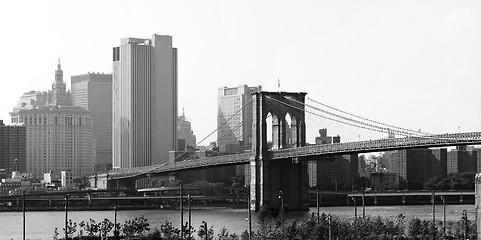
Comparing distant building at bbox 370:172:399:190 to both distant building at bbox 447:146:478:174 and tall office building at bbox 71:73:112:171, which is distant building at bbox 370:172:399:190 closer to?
distant building at bbox 447:146:478:174

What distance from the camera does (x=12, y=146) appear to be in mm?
157625

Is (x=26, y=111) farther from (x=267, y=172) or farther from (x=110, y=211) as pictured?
(x=267, y=172)

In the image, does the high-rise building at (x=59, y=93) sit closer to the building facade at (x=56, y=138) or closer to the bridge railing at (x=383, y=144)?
the building facade at (x=56, y=138)

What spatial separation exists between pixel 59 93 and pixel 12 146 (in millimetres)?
29966

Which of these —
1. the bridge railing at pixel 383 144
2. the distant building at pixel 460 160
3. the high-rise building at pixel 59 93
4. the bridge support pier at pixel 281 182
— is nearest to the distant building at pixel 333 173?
the distant building at pixel 460 160

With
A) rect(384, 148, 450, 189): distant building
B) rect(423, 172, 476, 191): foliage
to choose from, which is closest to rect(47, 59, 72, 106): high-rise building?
rect(384, 148, 450, 189): distant building

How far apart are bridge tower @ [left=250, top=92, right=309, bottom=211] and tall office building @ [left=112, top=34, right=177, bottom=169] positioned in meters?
84.5

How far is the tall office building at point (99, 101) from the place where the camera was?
191250 mm

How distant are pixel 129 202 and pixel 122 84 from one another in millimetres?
74818

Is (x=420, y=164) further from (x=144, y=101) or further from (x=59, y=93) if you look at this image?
(x=59, y=93)

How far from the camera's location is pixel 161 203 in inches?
3460

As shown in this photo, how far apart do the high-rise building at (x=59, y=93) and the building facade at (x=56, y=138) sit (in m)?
12.7

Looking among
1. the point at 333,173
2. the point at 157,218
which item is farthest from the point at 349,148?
the point at 333,173

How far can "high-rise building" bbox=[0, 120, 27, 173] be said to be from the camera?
15562 centimetres
